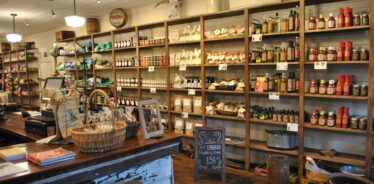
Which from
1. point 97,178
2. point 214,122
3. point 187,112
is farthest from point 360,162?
point 97,178

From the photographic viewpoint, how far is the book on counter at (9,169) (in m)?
1.38

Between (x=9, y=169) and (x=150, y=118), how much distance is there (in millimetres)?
894

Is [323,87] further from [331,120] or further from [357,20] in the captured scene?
[357,20]

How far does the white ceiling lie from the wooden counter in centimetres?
343

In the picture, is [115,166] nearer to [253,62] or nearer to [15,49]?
[253,62]

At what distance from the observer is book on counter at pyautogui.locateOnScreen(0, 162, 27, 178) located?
1.38m

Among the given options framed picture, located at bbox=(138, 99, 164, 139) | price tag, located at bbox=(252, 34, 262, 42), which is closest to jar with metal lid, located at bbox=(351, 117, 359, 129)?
price tag, located at bbox=(252, 34, 262, 42)

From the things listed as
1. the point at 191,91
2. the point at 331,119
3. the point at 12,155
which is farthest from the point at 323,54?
the point at 12,155

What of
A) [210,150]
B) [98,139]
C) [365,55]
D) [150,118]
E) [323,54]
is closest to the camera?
[98,139]

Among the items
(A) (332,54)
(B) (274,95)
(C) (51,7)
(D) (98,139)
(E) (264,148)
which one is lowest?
(E) (264,148)

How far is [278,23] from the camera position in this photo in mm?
3398

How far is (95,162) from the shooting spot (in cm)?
160

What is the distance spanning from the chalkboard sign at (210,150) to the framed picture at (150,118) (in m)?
1.42

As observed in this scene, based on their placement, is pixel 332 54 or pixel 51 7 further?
pixel 51 7
